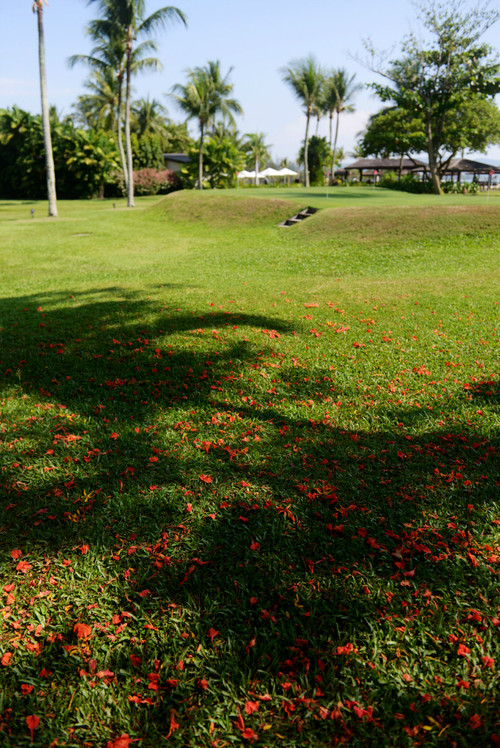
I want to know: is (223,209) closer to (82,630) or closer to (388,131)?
(82,630)

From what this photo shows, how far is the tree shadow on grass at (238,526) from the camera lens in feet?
7.80

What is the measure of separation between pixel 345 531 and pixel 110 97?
5214cm

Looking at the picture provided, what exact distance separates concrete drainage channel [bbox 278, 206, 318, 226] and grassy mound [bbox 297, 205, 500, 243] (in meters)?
1.44

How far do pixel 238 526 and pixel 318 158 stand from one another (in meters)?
52.7

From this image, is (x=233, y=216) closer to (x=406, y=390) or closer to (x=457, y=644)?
(x=406, y=390)

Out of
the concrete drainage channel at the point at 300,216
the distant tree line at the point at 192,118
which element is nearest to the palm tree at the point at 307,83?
the distant tree line at the point at 192,118

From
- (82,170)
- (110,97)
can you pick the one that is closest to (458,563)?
(82,170)

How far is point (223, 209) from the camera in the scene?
23141 millimetres

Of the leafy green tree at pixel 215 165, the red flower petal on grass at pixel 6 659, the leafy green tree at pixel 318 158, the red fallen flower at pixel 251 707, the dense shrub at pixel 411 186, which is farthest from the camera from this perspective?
the leafy green tree at pixel 318 158

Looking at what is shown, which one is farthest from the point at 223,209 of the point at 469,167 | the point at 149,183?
the point at 469,167

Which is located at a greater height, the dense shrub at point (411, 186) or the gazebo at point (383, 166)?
the gazebo at point (383, 166)

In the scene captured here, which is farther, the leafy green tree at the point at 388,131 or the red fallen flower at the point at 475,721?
the leafy green tree at the point at 388,131

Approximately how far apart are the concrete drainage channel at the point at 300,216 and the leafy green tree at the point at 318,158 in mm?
32467

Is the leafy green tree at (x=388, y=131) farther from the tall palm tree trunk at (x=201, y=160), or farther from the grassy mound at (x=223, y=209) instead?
the grassy mound at (x=223, y=209)
